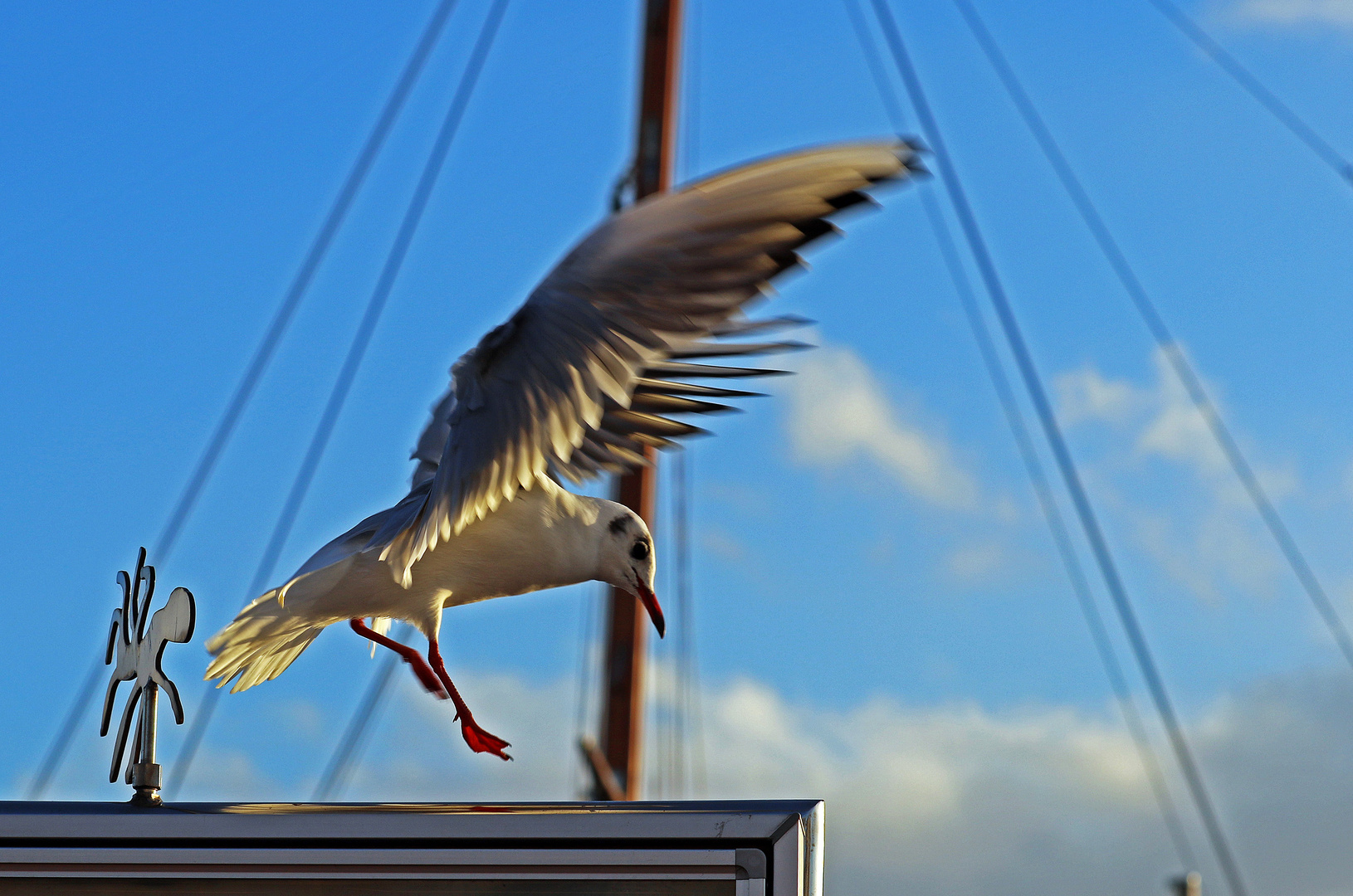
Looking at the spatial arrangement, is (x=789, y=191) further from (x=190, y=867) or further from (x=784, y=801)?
(x=190, y=867)

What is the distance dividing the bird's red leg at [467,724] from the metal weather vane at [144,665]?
499 millimetres

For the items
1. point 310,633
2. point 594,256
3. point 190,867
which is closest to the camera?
point 190,867

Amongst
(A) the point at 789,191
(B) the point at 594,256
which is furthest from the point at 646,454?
(A) the point at 789,191

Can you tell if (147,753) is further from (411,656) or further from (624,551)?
(624,551)

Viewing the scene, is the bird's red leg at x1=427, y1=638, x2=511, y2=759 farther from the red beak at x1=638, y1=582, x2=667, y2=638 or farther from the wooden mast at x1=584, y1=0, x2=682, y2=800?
the wooden mast at x1=584, y1=0, x2=682, y2=800

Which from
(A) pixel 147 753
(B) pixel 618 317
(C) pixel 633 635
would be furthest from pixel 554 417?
(C) pixel 633 635

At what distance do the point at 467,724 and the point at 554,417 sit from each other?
1.61ft

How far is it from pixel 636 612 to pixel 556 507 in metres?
3.79

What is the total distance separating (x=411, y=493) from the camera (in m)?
2.38

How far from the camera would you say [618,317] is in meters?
2.07

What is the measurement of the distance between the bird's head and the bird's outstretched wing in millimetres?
116

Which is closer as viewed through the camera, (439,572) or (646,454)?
(439,572)

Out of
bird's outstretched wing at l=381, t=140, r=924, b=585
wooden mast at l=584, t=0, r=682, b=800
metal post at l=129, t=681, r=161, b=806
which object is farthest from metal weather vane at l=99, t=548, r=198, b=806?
wooden mast at l=584, t=0, r=682, b=800

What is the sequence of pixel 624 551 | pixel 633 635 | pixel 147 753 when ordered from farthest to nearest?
pixel 633 635, pixel 624 551, pixel 147 753
